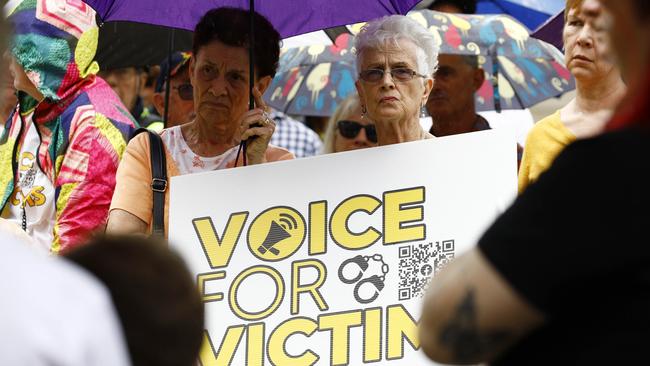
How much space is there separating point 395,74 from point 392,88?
0.05m

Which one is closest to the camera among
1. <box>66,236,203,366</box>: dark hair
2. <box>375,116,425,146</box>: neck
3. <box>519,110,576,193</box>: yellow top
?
<box>66,236,203,366</box>: dark hair

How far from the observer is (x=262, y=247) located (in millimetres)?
4859

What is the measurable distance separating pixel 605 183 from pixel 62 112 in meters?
4.04

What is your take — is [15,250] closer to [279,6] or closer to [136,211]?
[136,211]

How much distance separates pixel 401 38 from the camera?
18.1 feet

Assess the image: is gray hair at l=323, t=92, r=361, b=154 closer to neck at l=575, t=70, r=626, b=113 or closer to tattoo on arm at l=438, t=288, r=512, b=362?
neck at l=575, t=70, r=626, b=113

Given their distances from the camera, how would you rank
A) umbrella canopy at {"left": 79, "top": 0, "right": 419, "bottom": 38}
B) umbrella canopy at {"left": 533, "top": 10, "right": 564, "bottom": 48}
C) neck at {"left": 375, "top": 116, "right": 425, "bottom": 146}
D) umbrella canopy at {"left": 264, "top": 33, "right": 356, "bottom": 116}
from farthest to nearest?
umbrella canopy at {"left": 264, "top": 33, "right": 356, "bottom": 116} → umbrella canopy at {"left": 533, "top": 10, "right": 564, "bottom": 48} → umbrella canopy at {"left": 79, "top": 0, "right": 419, "bottom": 38} → neck at {"left": 375, "top": 116, "right": 425, "bottom": 146}

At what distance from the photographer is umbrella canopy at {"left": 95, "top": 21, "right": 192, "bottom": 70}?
754 centimetres

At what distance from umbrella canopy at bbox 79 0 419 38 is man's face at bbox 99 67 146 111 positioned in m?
2.00

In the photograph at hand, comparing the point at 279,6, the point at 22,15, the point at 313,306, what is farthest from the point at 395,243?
the point at 22,15

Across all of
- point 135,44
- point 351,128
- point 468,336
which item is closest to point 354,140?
point 351,128

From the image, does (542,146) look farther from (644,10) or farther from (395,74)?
(644,10)

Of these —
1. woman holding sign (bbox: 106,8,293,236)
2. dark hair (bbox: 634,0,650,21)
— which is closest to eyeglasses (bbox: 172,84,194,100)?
woman holding sign (bbox: 106,8,293,236)

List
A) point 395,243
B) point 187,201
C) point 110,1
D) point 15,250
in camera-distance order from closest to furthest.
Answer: point 15,250
point 395,243
point 187,201
point 110,1
